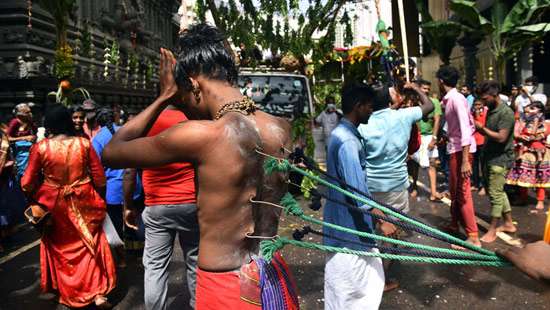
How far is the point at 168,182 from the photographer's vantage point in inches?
150

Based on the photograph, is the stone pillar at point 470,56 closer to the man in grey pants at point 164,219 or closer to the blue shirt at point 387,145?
the blue shirt at point 387,145

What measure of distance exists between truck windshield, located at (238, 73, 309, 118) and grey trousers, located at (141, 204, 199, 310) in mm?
5627

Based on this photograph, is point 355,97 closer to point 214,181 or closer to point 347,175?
point 347,175

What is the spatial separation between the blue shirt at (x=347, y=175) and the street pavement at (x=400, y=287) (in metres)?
1.32

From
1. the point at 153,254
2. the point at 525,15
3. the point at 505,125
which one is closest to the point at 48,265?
the point at 153,254

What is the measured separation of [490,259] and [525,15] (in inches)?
605

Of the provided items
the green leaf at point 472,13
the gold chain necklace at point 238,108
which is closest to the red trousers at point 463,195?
the gold chain necklace at point 238,108

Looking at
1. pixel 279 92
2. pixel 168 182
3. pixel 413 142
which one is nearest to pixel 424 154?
pixel 279 92

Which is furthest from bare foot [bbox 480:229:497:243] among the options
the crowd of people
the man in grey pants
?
the man in grey pants

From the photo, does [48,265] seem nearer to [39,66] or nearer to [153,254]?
[153,254]

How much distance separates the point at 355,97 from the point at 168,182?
1517 millimetres

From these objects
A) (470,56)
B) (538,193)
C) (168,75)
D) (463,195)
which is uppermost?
(470,56)

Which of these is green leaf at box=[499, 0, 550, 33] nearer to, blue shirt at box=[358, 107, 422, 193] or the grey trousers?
blue shirt at box=[358, 107, 422, 193]

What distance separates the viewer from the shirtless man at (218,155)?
2121 millimetres
